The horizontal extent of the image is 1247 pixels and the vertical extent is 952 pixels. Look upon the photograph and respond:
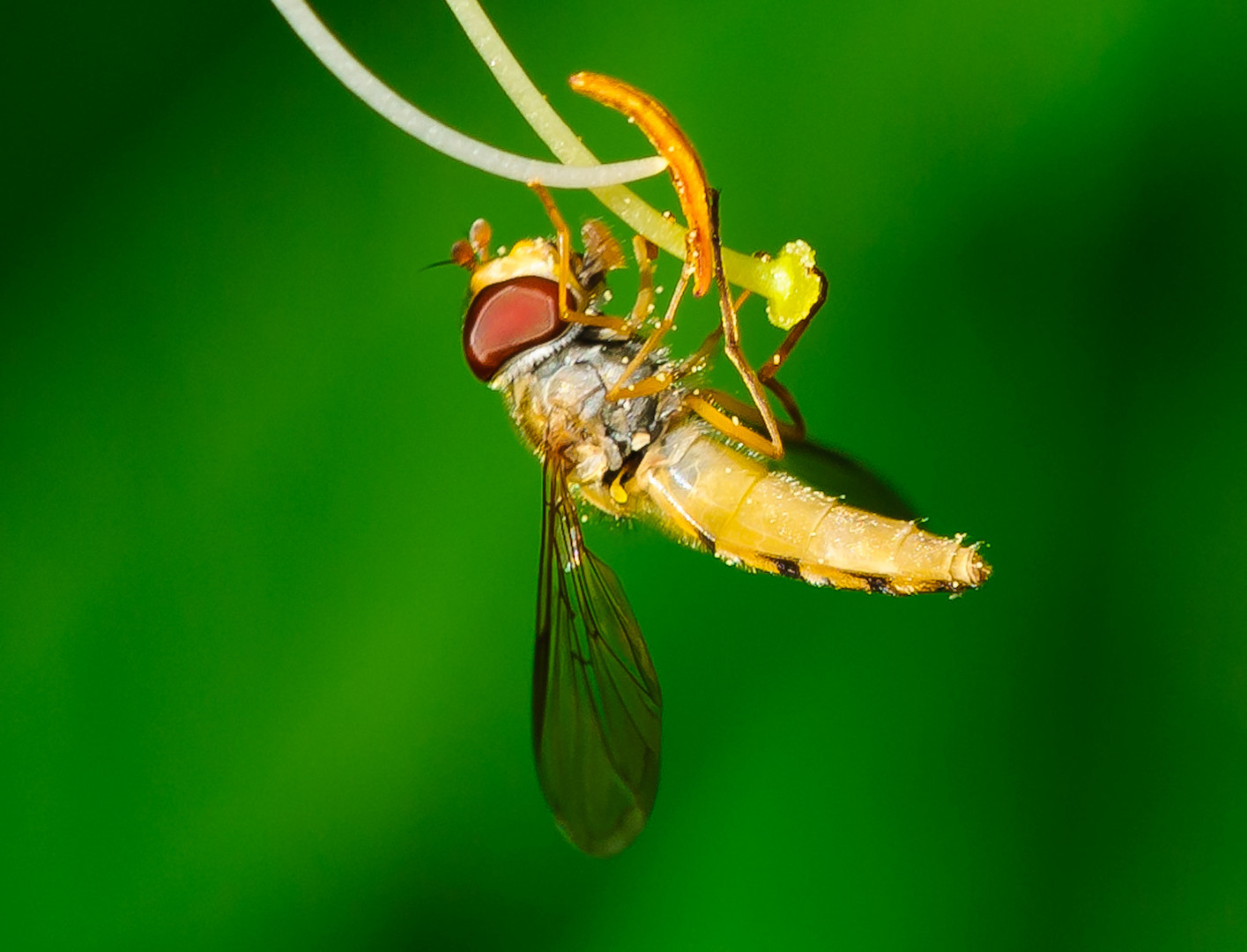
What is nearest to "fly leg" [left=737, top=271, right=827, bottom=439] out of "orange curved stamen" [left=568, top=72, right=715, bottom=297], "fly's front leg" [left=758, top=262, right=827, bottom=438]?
"fly's front leg" [left=758, top=262, right=827, bottom=438]

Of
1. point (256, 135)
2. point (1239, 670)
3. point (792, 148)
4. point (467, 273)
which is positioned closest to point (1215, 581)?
point (1239, 670)

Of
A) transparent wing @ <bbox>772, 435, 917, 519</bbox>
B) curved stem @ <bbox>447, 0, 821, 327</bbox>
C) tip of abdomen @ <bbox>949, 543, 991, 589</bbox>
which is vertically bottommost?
tip of abdomen @ <bbox>949, 543, 991, 589</bbox>

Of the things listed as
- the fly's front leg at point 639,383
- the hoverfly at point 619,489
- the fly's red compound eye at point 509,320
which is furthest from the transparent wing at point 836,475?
the fly's red compound eye at point 509,320

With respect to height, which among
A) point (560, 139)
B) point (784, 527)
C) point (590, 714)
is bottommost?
point (590, 714)

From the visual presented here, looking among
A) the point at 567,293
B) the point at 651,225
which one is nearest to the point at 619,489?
the point at 567,293

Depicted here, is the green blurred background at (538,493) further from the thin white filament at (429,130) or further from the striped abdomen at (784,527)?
the thin white filament at (429,130)

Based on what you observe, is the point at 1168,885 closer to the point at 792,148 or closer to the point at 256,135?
the point at 792,148

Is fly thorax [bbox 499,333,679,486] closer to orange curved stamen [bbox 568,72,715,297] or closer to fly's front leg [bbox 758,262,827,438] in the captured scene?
fly's front leg [bbox 758,262,827,438]

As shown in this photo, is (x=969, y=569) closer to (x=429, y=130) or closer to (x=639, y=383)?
(x=639, y=383)
